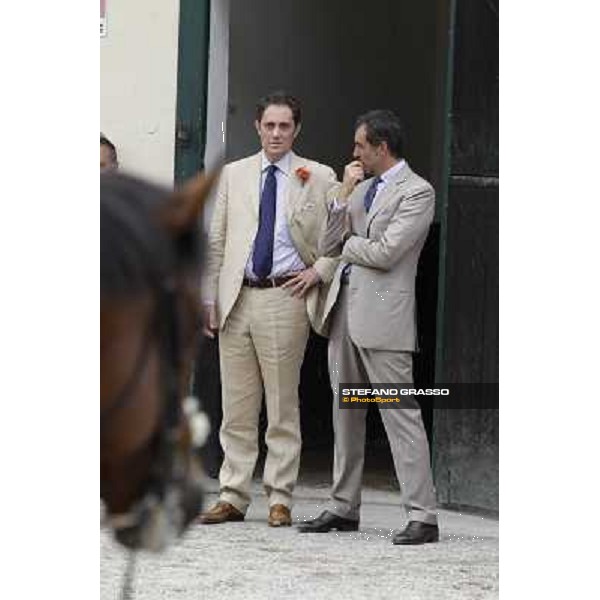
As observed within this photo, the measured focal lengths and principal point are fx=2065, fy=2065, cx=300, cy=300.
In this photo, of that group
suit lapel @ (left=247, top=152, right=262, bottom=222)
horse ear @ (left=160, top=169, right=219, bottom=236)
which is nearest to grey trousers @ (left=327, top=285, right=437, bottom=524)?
suit lapel @ (left=247, top=152, right=262, bottom=222)

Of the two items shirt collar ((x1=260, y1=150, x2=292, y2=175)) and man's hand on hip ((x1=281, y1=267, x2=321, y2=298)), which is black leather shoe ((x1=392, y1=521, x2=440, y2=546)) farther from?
shirt collar ((x1=260, y1=150, x2=292, y2=175))

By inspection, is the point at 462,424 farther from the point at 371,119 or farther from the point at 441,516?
the point at 371,119

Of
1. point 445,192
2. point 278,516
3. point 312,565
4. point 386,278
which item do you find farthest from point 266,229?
point 312,565

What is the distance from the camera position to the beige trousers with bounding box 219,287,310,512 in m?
8.16

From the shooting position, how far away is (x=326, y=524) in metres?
8.04

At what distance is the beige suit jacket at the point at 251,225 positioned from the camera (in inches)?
316

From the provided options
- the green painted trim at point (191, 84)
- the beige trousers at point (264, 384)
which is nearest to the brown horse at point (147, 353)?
the beige trousers at point (264, 384)

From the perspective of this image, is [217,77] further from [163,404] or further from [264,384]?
[163,404]

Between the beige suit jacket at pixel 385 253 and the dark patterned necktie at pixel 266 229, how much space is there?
0.97ft

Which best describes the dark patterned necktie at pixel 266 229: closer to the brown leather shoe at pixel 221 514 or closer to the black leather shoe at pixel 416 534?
the brown leather shoe at pixel 221 514

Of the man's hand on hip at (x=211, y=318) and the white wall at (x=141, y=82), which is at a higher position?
the white wall at (x=141, y=82)

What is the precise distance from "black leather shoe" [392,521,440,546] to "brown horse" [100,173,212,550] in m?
4.83
